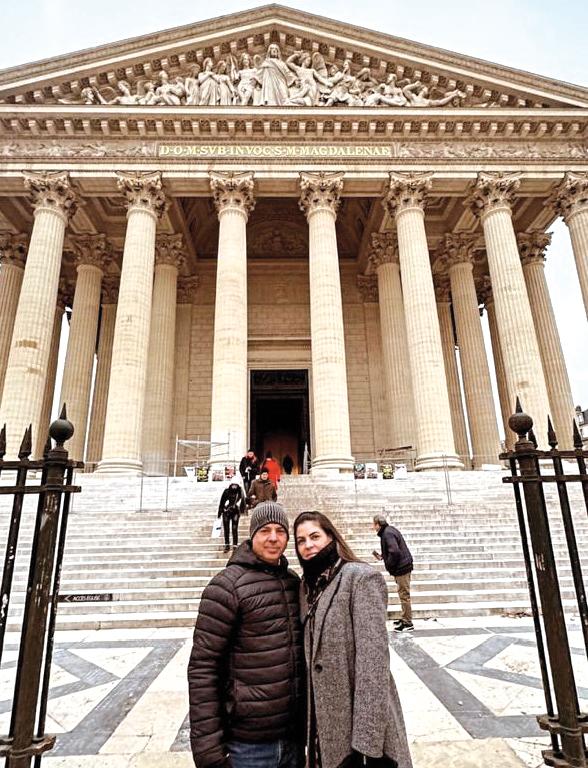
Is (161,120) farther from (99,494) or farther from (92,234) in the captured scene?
(99,494)

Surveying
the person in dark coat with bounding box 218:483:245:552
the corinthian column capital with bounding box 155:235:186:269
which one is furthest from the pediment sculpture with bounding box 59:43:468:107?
the person in dark coat with bounding box 218:483:245:552

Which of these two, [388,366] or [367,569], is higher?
[388,366]

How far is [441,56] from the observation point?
20422 millimetres

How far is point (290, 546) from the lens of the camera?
9.78 m

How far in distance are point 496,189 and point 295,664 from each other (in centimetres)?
2143

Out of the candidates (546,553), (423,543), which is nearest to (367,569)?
(546,553)

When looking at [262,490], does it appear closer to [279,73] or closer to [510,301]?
[510,301]

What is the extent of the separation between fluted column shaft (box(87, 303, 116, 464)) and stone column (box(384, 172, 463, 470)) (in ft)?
50.9

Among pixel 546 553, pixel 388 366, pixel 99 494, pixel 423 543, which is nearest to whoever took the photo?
pixel 546 553

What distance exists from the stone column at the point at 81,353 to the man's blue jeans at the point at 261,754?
21.1 m

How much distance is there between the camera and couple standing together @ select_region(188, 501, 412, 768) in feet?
6.97

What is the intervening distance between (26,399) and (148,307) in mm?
5467

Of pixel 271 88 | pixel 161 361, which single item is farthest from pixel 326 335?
pixel 271 88

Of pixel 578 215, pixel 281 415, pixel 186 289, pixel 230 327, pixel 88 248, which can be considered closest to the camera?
pixel 230 327
